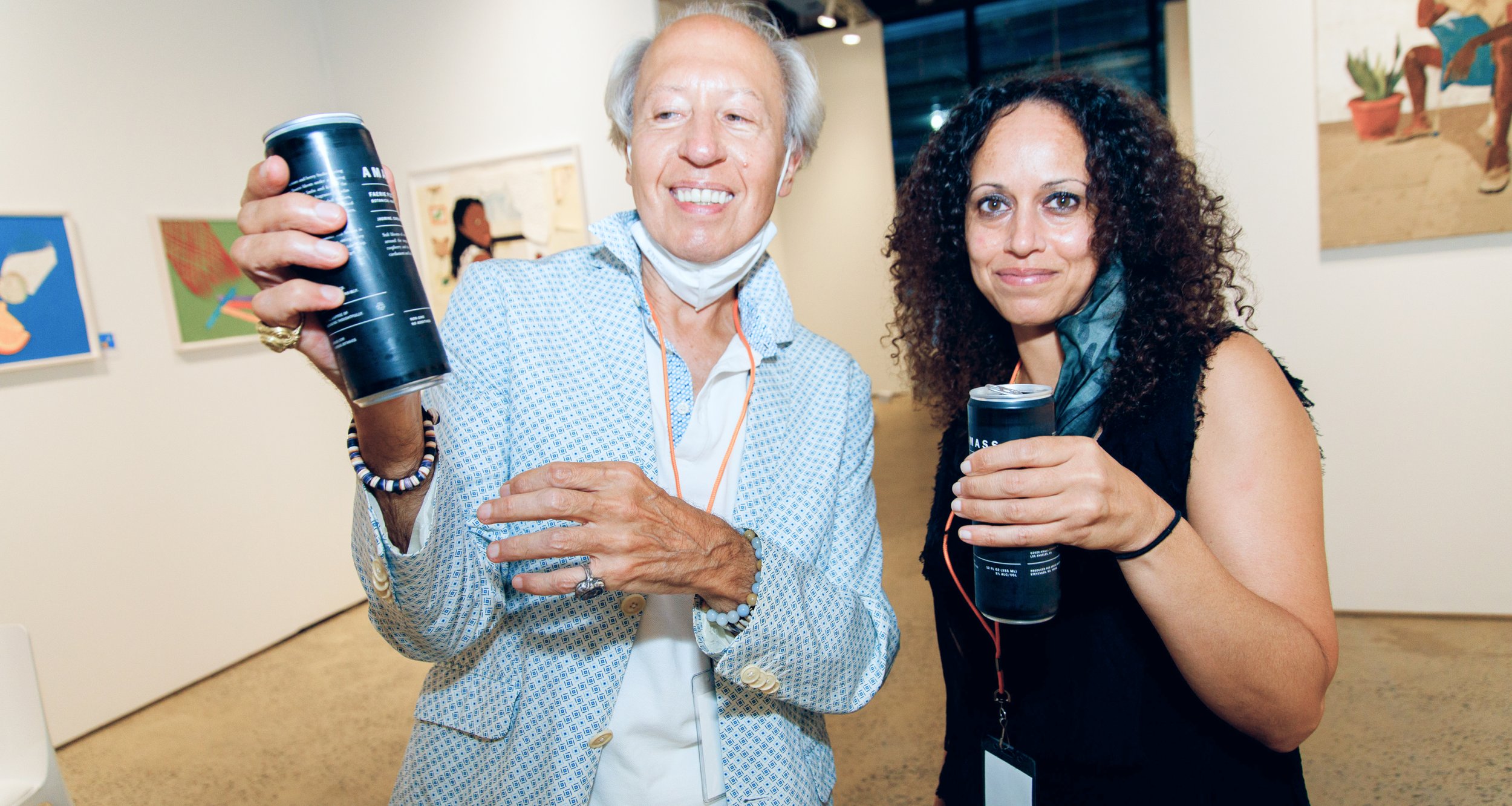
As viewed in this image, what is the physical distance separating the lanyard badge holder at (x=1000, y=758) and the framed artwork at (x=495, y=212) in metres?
2.79

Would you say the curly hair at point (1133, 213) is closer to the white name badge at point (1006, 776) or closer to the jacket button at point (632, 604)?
the white name badge at point (1006, 776)

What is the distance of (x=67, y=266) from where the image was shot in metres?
2.90

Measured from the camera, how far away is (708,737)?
3.42 feet

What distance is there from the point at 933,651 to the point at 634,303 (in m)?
2.38

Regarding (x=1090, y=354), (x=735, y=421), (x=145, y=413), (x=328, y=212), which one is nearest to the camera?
(x=328, y=212)

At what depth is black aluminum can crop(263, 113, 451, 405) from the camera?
2.18 ft

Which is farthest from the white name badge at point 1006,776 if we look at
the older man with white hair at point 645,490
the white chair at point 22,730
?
the white chair at point 22,730

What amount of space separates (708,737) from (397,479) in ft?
1.68

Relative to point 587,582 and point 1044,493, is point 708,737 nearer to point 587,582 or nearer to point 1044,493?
point 587,582

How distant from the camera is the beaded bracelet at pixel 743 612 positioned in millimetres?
900

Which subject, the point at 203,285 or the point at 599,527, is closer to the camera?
the point at 599,527

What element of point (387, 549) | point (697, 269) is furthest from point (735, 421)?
point (387, 549)

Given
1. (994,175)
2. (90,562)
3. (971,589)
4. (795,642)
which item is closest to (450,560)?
(795,642)

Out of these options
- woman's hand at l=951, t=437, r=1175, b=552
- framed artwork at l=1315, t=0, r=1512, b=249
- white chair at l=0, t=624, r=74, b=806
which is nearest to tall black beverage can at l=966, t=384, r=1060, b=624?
woman's hand at l=951, t=437, r=1175, b=552
